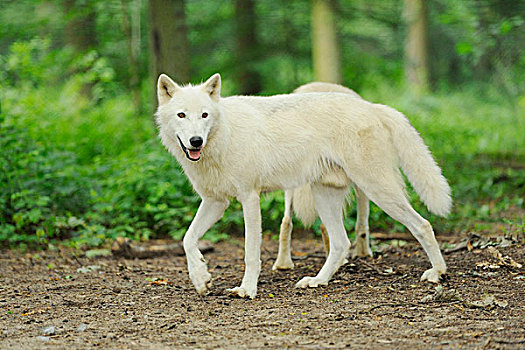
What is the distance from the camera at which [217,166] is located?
4.93 meters

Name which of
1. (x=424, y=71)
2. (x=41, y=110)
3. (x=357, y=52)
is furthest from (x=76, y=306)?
(x=424, y=71)

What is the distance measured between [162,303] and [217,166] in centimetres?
114

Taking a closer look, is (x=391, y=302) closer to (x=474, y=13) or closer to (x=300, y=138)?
(x=300, y=138)

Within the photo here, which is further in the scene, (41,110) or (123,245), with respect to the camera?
(41,110)

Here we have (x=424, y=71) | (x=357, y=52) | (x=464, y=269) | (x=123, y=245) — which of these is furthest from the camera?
(x=424, y=71)

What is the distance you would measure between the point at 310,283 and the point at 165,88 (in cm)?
199

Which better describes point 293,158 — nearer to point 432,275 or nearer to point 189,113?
point 189,113

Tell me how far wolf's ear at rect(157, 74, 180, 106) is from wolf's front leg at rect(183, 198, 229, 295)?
2.89 ft

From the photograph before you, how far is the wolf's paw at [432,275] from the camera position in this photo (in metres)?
5.03

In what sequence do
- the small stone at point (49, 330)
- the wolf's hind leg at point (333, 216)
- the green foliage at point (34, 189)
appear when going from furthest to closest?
1. the green foliage at point (34, 189)
2. the wolf's hind leg at point (333, 216)
3. the small stone at point (49, 330)

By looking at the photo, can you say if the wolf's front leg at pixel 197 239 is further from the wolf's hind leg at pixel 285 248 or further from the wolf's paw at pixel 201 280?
the wolf's hind leg at pixel 285 248

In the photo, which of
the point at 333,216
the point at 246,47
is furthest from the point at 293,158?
the point at 246,47

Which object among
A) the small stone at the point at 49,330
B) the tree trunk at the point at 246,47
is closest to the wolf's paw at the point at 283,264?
the small stone at the point at 49,330

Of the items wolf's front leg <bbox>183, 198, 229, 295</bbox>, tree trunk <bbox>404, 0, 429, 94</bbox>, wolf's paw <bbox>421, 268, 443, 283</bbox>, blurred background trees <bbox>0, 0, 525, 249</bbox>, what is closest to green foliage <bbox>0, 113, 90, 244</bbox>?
blurred background trees <bbox>0, 0, 525, 249</bbox>
